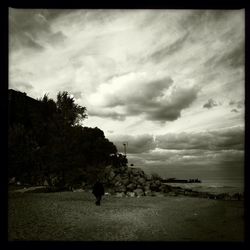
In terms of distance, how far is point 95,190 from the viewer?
61.2ft

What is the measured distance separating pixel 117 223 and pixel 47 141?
2168cm

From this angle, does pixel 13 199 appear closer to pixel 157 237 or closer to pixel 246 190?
pixel 157 237

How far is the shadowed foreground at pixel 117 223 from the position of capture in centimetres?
1098

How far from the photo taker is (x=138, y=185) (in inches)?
1309

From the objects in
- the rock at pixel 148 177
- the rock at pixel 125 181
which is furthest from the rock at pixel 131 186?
the rock at pixel 148 177

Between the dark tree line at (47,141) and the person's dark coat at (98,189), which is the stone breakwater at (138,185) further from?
the person's dark coat at (98,189)

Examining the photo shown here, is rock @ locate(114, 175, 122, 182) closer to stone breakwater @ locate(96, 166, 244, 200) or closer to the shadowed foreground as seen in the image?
stone breakwater @ locate(96, 166, 244, 200)

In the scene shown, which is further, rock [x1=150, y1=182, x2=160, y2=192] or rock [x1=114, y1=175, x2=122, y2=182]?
rock [x1=114, y1=175, x2=122, y2=182]

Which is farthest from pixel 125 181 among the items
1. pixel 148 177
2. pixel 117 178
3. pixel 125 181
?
pixel 148 177

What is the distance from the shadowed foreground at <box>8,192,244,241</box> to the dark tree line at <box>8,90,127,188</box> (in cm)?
1231

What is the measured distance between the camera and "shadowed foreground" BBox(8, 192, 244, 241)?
10977 mm

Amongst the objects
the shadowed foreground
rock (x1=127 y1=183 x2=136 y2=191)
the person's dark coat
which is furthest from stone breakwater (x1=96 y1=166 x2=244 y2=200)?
the shadowed foreground

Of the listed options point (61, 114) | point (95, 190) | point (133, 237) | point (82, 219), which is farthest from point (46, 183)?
point (133, 237)
